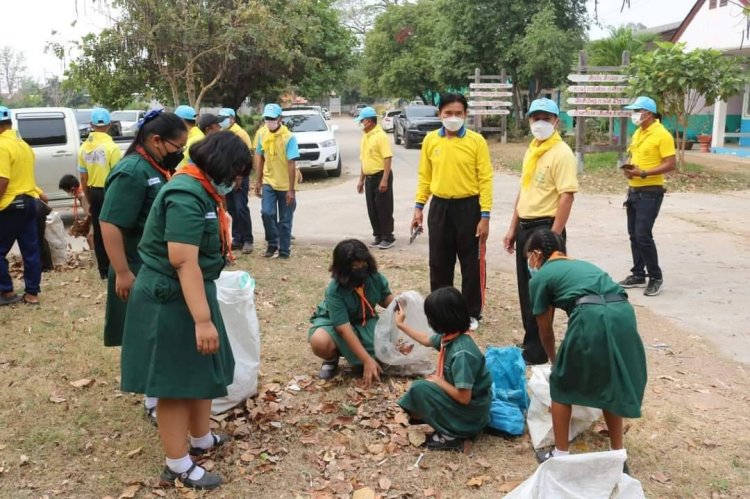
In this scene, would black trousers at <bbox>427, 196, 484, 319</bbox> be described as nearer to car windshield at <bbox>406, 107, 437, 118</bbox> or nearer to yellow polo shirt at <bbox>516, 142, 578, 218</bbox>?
yellow polo shirt at <bbox>516, 142, 578, 218</bbox>

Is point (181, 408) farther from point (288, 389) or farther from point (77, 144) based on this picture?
point (77, 144)

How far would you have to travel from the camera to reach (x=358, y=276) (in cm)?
438

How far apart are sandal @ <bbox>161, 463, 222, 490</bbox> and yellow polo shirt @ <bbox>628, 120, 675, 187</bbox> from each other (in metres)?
5.16

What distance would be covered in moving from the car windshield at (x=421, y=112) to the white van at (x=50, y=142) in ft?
54.3

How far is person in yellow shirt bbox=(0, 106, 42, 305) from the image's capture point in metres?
6.09

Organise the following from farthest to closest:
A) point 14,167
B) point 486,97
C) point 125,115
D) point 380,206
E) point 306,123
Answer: point 125,115, point 486,97, point 306,123, point 380,206, point 14,167

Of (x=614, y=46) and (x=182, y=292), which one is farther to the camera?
(x=614, y=46)

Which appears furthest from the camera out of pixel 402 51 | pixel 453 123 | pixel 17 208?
pixel 402 51

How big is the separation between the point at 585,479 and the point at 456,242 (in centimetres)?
292

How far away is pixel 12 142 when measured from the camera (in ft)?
20.1

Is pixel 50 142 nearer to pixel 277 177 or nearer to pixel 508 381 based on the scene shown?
pixel 277 177

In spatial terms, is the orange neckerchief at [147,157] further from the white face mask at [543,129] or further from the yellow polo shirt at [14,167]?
the yellow polo shirt at [14,167]

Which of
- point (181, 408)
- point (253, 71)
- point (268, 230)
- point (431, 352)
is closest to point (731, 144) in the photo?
point (253, 71)

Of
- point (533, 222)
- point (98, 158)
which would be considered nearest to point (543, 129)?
point (533, 222)
